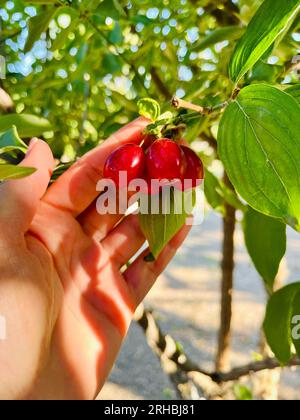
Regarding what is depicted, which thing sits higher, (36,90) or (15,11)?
(15,11)

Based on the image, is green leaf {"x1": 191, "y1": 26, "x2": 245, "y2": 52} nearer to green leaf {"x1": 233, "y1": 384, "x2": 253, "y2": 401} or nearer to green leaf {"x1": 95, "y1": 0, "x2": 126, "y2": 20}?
green leaf {"x1": 95, "y1": 0, "x2": 126, "y2": 20}

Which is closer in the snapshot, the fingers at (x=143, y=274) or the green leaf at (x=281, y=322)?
the green leaf at (x=281, y=322)

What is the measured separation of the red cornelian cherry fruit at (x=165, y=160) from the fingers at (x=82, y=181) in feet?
0.46

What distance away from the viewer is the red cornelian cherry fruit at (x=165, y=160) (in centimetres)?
41

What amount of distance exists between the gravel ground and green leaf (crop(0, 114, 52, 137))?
50.7 inches

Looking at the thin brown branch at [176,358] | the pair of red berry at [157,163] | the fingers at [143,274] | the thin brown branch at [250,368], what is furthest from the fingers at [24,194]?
Result: the thin brown branch at [250,368]

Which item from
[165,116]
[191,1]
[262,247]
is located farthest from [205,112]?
[191,1]

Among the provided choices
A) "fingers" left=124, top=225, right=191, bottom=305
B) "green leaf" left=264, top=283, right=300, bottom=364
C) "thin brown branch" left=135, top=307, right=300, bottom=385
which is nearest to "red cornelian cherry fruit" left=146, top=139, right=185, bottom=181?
"green leaf" left=264, top=283, right=300, bottom=364

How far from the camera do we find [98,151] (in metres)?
0.61

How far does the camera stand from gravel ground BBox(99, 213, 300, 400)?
70.7 inches

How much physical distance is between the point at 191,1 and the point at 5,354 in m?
0.60

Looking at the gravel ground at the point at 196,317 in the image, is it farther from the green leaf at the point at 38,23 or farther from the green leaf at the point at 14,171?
the green leaf at the point at 14,171

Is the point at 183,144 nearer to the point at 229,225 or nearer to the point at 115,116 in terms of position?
the point at 115,116

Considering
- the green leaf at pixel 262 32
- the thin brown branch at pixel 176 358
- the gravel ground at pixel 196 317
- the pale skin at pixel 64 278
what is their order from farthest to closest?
the gravel ground at pixel 196 317, the thin brown branch at pixel 176 358, the pale skin at pixel 64 278, the green leaf at pixel 262 32
